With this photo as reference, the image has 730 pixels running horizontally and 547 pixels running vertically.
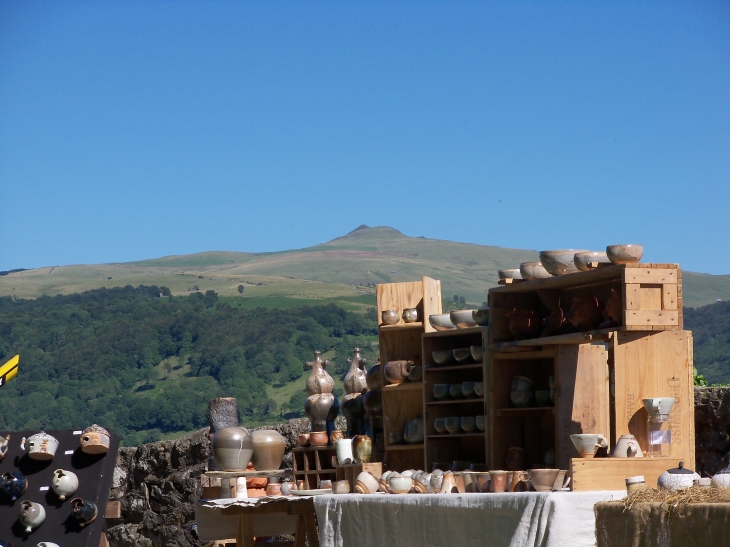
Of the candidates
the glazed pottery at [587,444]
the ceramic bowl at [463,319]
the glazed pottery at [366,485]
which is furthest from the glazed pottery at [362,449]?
the glazed pottery at [587,444]

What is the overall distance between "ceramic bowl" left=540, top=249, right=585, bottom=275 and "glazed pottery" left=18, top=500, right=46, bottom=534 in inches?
130

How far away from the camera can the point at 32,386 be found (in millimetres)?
39094

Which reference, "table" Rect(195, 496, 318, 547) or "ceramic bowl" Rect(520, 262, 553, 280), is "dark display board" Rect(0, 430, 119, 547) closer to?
"table" Rect(195, 496, 318, 547)

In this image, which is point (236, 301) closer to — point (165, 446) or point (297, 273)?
point (297, 273)

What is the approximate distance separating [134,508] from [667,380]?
662cm

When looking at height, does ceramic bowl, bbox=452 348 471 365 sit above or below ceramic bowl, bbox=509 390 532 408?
above

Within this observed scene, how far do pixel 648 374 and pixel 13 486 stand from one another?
12.4 ft

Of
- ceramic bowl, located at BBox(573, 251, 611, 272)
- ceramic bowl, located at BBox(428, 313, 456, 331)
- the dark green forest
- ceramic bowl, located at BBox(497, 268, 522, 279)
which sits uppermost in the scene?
ceramic bowl, located at BBox(573, 251, 611, 272)

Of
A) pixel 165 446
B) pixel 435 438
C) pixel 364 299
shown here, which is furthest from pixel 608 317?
pixel 364 299

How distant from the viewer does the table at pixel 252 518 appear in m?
5.35

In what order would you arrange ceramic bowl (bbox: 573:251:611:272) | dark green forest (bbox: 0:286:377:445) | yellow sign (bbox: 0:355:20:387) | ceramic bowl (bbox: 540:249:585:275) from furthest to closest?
dark green forest (bbox: 0:286:377:445)
yellow sign (bbox: 0:355:20:387)
ceramic bowl (bbox: 540:249:585:275)
ceramic bowl (bbox: 573:251:611:272)

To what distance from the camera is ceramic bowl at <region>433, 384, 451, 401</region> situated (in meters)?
6.49

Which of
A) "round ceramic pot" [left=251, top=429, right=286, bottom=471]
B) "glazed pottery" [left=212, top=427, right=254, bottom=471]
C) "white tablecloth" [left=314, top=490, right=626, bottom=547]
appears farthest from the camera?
"round ceramic pot" [left=251, top=429, right=286, bottom=471]

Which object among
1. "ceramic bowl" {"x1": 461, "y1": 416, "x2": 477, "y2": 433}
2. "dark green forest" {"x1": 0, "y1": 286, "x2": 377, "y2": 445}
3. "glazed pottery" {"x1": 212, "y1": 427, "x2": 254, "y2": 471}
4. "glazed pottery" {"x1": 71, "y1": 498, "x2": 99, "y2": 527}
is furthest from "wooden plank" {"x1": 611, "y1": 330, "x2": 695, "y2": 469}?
"dark green forest" {"x1": 0, "y1": 286, "x2": 377, "y2": 445}
